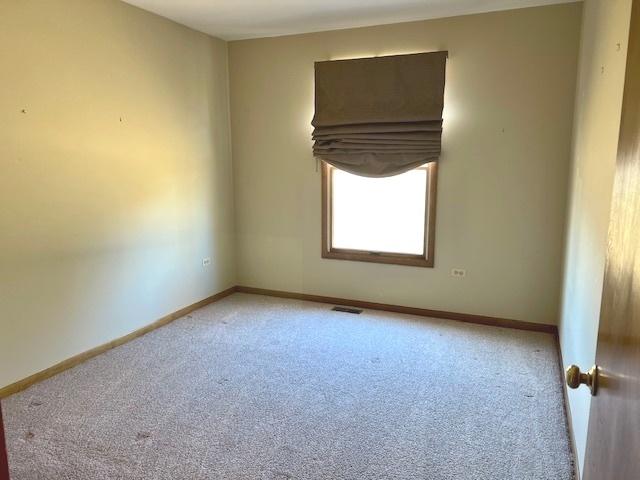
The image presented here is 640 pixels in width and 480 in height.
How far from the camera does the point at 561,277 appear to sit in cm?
348

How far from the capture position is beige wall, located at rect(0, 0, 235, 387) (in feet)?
8.80

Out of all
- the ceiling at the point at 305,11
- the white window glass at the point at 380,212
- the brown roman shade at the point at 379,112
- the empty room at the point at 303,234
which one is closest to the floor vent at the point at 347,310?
the empty room at the point at 303,234

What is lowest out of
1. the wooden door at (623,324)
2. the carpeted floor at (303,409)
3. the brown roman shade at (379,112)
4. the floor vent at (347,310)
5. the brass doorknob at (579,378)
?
the carpeted floor at (303,409)

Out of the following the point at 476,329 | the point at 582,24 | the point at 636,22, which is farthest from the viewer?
the point at 476,329

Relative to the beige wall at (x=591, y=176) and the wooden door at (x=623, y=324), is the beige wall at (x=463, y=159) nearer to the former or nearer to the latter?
the beige wall at (x=591, y=176)

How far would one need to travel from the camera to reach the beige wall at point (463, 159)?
136 inches

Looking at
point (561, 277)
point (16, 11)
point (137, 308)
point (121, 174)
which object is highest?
point (16, 11)

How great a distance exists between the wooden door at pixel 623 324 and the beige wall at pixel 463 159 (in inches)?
110

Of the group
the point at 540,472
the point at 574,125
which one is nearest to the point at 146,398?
the point at 540,472

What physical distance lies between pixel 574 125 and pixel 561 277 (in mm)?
1162

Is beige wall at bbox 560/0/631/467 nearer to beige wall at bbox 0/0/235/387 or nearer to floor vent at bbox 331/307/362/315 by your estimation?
floor vent at bbox 331/307/362/315

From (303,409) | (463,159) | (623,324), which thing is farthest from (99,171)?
(623,324)

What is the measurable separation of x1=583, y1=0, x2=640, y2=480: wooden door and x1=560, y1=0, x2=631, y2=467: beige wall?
0.81 metres

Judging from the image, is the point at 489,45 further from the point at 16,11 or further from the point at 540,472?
the point at 16,11
